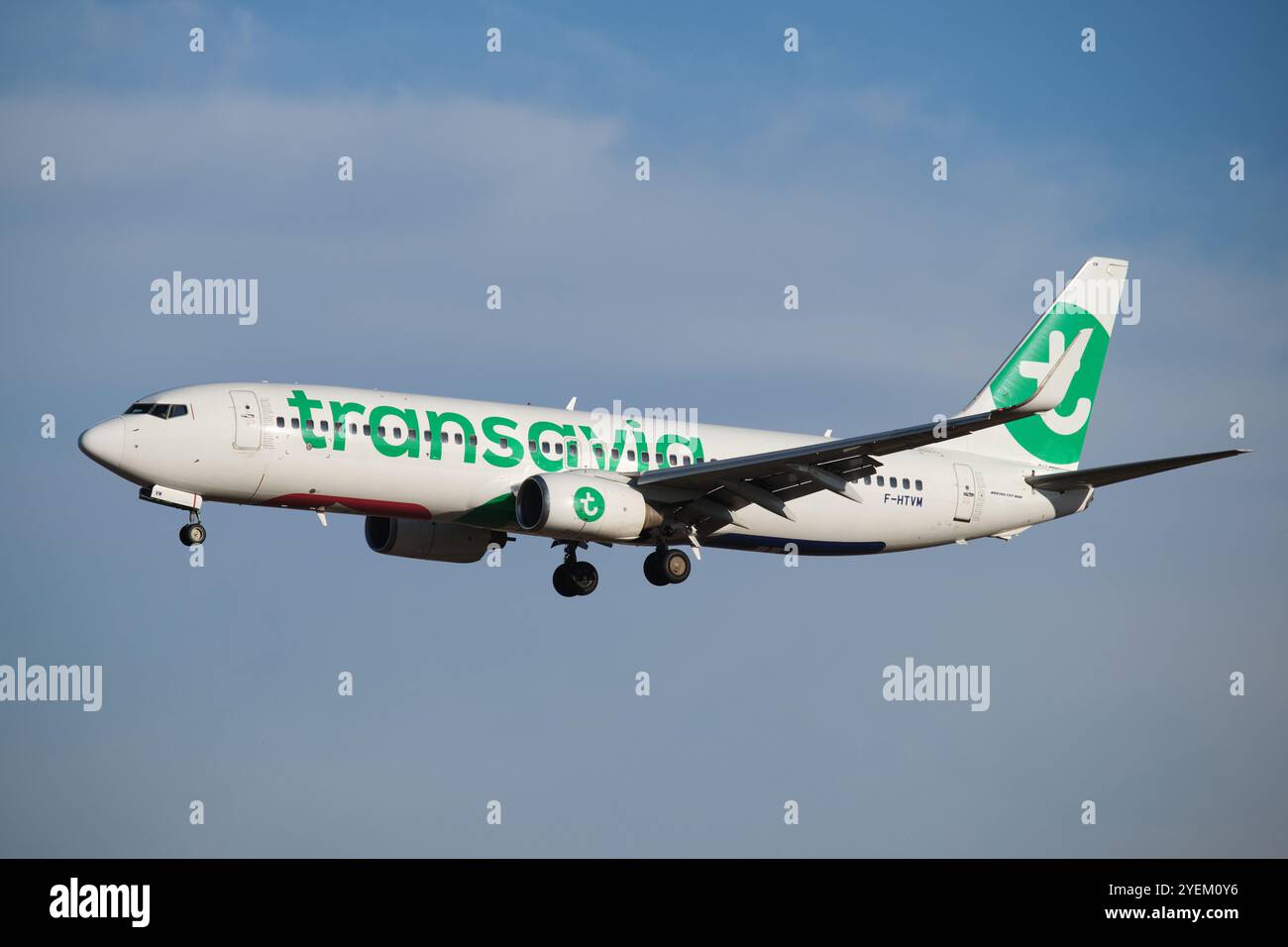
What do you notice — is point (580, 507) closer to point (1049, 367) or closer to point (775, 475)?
point (775, 475)

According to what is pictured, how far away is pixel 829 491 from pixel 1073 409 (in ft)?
37.3

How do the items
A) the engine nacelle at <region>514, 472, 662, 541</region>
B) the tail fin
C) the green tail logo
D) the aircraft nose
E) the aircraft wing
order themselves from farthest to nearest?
the green tail logo, the tail fin, the engine nacelle at <region>514, 472, 662, 541</region>, the aircraft wing, the aircraft nose

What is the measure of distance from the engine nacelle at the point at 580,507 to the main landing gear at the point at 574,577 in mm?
3887

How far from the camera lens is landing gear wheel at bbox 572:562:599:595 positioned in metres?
58.5

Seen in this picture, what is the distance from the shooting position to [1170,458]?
5341 cm

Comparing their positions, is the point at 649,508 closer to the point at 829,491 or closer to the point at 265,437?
the point at 829,491

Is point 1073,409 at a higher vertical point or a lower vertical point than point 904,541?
higher

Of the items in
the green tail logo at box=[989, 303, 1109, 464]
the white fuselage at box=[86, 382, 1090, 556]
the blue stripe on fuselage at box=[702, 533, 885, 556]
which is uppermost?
the green tail logo at box=[989, 303, 1109, 464]

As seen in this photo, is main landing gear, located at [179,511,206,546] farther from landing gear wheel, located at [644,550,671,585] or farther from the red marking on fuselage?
landing gear wheel, located at [644,550,671,585]

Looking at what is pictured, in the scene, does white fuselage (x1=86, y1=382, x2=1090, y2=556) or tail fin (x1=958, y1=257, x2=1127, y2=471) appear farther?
tail fin (x1=958, y1=257, x2=1127, y2=471)

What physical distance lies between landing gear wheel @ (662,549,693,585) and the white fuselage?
1.36 meters

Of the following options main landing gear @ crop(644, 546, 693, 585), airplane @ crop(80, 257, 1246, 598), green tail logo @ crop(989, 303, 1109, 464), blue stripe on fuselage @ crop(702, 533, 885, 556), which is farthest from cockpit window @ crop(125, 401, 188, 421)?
green tail logo @ crop(989, 303, 1109, 464)

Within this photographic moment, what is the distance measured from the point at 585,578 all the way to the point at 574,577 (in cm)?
34
